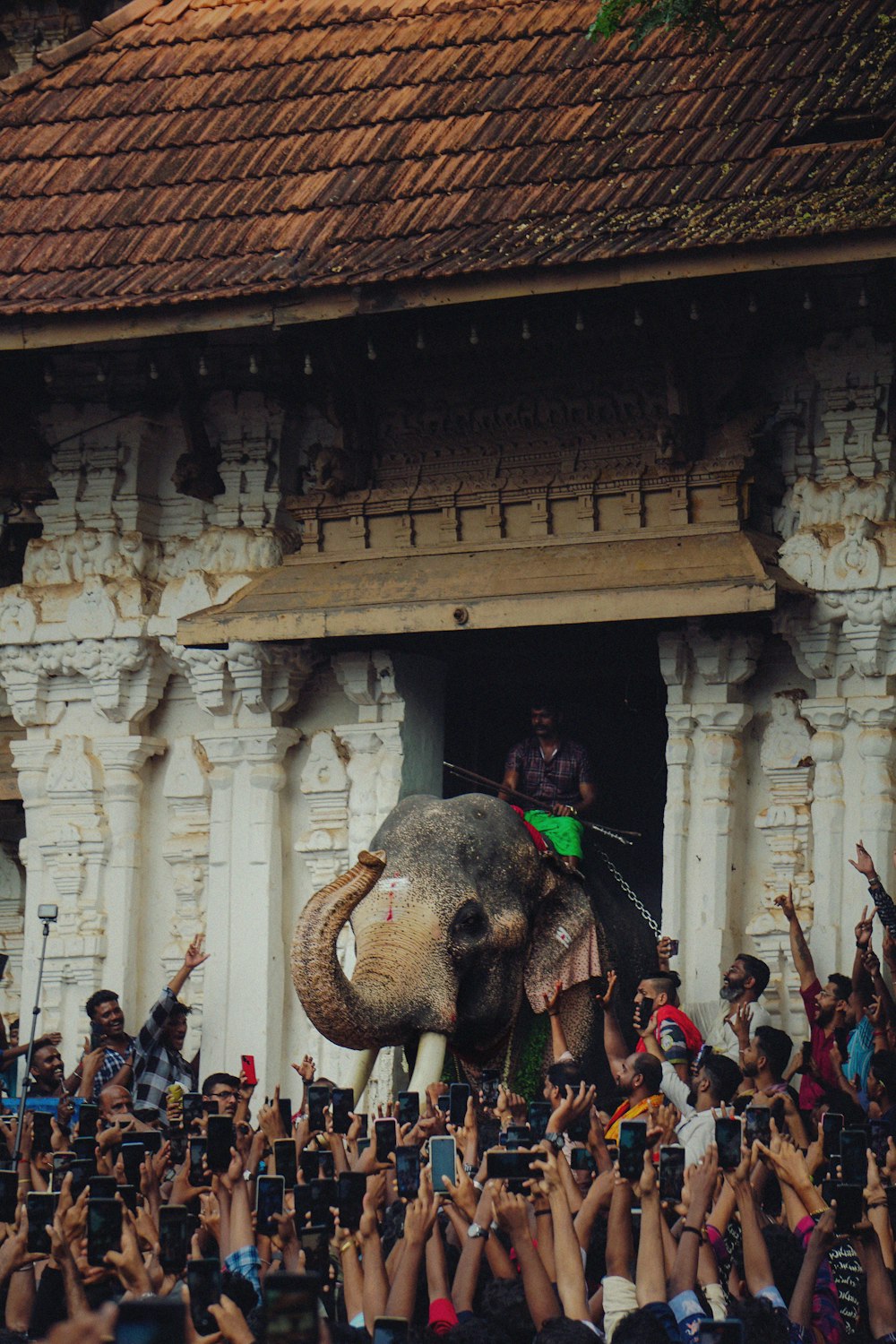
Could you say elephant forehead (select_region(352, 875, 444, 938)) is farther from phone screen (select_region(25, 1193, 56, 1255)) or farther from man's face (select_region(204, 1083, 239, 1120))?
phone screen (select_region(25, 1193, 56, 1255))

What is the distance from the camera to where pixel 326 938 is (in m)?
12.2

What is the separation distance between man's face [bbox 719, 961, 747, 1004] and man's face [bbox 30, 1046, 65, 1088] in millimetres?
3353

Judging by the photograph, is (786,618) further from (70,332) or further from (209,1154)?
(209,1154)

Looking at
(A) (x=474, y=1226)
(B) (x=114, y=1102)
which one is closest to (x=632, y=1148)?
(A) (x=474, y=1226)

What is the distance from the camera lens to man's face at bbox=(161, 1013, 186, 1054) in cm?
1397

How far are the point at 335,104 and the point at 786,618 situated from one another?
379 cm

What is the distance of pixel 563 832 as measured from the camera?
13.9m

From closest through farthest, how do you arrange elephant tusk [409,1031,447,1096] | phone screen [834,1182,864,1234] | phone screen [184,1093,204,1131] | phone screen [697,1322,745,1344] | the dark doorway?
phone screen [697,1322,745,1344]
phone screen [834,1182,864,1234]
phone screen [184,1093,204,1131]
elephant tusk [409,1031,447,1096]
the dark doorway

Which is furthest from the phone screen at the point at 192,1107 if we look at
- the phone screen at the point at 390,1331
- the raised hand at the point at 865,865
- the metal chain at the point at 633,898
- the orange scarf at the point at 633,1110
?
the phone screen at the point at 390,1331

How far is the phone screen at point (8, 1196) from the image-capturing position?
27.9 ft

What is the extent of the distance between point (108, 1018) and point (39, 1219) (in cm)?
607

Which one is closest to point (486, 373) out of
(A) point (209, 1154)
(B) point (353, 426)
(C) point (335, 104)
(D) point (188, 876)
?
(B) point (353, 426)

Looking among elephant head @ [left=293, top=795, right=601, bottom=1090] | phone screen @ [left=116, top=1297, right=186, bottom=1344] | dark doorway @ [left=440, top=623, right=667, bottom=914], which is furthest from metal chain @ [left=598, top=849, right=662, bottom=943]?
phone screen @ [left=116, top=1297, right=186, bottom=1344]

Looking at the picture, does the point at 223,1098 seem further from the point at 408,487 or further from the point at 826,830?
the point at 408,487
